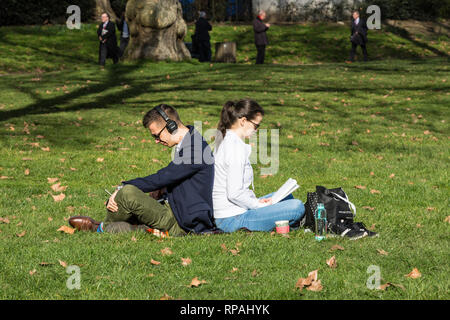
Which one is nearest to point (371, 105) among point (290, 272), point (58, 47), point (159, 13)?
point (159, 13)

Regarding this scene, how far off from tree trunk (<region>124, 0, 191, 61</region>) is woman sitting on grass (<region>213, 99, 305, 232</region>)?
52.3 feet

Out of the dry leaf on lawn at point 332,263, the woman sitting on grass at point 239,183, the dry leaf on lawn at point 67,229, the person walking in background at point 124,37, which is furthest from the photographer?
the person walking in background at point 124,37

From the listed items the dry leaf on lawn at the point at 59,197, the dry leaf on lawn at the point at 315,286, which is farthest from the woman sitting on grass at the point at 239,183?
the dry leaf on lawn at the point at 59,197

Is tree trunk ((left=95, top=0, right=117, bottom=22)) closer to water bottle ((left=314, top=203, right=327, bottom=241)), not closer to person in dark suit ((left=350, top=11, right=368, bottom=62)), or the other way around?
person in dark suit ((left=350, top=11, right=368, bottom=62))

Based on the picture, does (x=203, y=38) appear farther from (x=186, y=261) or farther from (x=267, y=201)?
(x=186, y=261)

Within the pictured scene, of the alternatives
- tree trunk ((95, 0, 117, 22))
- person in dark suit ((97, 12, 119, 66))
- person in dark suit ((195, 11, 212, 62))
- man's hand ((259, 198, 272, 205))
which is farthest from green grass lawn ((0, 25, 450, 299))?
tree trunk ((95, 0, 117, 22))

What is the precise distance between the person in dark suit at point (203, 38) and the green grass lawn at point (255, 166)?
6.48ft

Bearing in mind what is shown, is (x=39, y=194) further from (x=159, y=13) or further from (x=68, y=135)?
(x=159, y=13)

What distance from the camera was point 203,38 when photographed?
2220 cm

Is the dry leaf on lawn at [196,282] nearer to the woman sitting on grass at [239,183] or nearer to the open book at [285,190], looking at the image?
the woman sitting on grass at [239,183]

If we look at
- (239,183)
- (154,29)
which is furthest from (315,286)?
(154,29)

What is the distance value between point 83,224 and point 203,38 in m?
17.3

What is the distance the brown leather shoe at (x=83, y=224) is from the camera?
5832 millimetres

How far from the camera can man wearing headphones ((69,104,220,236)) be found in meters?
5.32
